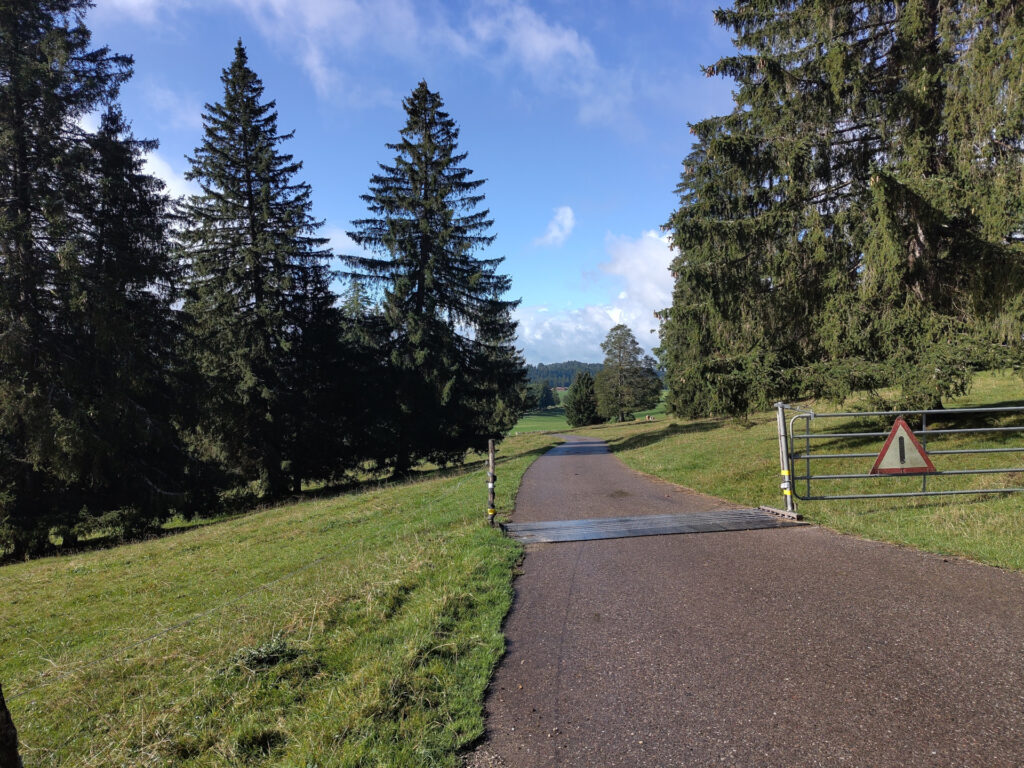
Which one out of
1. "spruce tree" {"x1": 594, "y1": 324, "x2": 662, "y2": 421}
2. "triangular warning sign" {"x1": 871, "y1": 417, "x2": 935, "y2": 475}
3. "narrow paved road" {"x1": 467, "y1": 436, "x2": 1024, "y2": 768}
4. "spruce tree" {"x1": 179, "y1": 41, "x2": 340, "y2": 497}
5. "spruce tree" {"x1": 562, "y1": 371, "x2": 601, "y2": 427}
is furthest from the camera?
"spruce tree" {"x1": 562, "y1": 371, "x2": 601, "y2": 427}

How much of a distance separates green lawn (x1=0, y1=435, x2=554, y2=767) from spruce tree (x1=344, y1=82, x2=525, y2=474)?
44.9 ft

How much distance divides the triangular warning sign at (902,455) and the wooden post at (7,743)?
10.00 meters

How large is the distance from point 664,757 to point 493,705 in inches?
43.0

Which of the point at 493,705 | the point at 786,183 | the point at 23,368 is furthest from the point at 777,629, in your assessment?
the point at 23,368

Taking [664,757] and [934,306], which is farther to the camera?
[934,306]

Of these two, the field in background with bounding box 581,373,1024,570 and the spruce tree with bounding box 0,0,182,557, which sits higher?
the spruce tree with bounding box 0,0,182,557

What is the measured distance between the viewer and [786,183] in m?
12.7

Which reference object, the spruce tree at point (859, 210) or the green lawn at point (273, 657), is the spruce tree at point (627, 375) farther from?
the green lawn at point (273, 657)

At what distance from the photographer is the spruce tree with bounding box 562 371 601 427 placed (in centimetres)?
7062

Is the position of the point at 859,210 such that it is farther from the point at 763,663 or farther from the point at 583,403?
the point at 583,403

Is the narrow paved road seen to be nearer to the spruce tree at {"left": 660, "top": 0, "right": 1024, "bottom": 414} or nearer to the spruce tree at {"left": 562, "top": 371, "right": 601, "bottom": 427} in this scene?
the spruce tree at {"left": 660, "top": 0, "right": 1024, "bottom": 414}

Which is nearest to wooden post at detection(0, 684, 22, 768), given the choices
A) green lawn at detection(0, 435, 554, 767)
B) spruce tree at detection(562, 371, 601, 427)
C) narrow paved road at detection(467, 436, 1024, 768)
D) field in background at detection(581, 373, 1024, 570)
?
green lawn at detection(0, 435, 554, 767)

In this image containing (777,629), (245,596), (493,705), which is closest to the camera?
(493,705)

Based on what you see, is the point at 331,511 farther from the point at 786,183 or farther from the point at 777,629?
the point at 786,183
